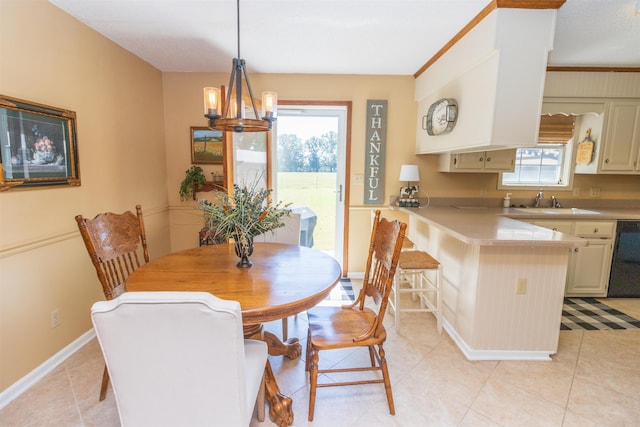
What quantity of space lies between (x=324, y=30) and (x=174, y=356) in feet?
8.02

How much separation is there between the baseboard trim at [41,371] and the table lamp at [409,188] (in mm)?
3163

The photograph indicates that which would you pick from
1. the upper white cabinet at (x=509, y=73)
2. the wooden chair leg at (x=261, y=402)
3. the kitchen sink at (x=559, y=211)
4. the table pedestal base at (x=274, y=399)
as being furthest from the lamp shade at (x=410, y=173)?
the wooden chair leg at (x=261, y=402)

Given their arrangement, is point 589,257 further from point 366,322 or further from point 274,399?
point 274,399

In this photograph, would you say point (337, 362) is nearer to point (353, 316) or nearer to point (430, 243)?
point (353, 316)

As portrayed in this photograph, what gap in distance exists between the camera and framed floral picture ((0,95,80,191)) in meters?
1.78

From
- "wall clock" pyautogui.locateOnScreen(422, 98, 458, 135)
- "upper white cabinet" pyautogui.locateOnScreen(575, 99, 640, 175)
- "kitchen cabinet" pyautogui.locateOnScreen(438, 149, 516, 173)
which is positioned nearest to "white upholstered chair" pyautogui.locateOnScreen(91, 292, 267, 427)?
"wall clock" pyautogui.locateOnScreen(422, 98, 458, 135)

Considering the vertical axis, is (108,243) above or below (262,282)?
above

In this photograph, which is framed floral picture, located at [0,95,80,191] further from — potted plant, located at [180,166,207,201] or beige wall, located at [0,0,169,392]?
potted plant, located at [180,166,207,201]

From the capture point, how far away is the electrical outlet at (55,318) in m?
2.12

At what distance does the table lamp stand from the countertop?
0.15 metres

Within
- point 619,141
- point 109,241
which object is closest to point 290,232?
point 109,241

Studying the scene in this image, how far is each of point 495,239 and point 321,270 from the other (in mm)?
1102

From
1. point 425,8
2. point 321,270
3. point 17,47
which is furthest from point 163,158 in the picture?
point 425,8

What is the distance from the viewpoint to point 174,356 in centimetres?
100
